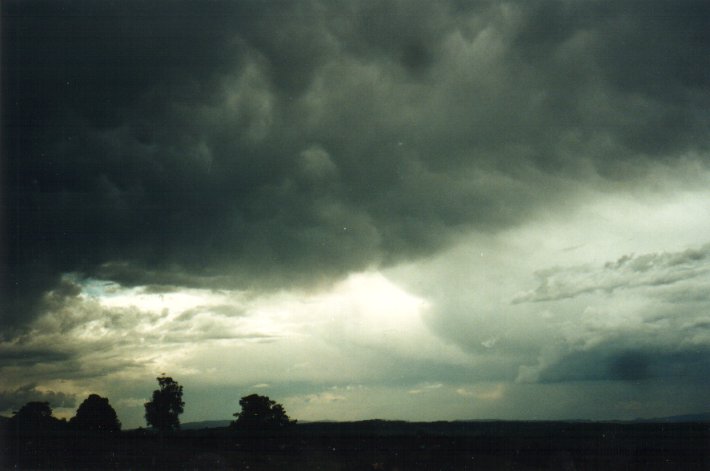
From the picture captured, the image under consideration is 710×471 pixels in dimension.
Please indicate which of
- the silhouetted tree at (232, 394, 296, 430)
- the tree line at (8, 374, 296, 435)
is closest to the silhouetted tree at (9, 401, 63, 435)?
the tree line at (8, 374, 296, 435)

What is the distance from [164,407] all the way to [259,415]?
2883 centimetres

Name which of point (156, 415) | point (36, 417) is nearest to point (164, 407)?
point (156, 415)

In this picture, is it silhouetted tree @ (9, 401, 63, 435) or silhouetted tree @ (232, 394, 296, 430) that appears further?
silhouetted tree @ (232, 394, 296, 430)

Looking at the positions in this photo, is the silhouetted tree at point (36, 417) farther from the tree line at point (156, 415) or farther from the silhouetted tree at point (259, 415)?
the silhouetted tree at point (259, 415)

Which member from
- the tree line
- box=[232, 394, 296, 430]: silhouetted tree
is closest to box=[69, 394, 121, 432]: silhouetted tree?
the tree line

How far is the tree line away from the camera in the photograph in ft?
370

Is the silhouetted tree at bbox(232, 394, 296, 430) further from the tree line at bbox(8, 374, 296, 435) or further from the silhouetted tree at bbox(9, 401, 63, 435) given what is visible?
the silhouetted tree at bbox(9, 401, 63, 435)

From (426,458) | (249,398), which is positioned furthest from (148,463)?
(249,398)

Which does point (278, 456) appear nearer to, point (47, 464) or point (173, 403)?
point (47, 464)

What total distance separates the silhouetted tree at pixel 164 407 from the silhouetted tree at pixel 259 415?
22.0m

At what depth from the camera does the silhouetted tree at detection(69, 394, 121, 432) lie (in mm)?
113250

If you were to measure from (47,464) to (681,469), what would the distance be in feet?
293

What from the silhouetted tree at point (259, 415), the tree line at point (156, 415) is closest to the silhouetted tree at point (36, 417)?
the tree line at point (156, 415)

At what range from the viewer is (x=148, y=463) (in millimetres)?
56438
